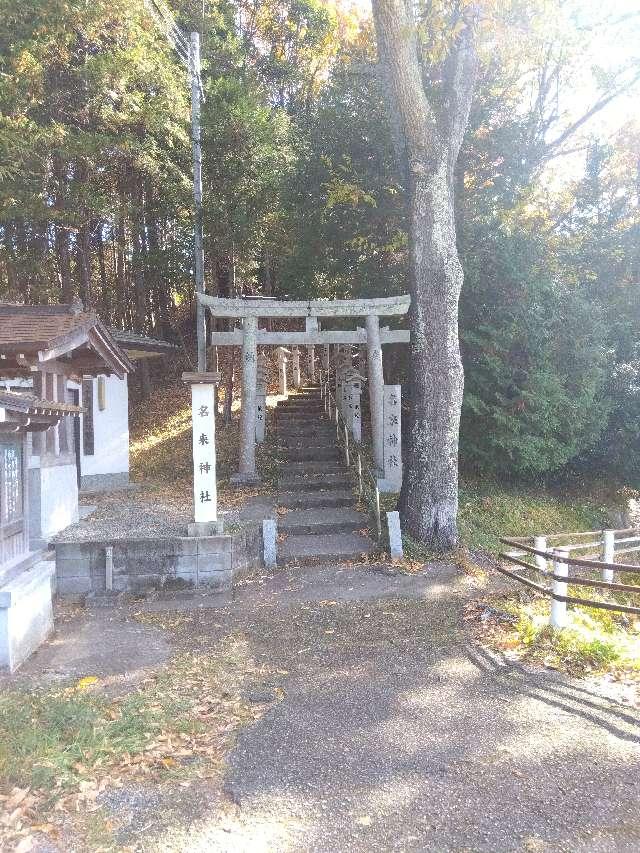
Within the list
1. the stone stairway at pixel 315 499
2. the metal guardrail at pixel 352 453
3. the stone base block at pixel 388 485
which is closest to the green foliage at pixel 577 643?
the stone stairway at pixel 315 499

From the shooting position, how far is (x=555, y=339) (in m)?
13.0

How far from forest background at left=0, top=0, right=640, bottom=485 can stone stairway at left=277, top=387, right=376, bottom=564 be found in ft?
9.48

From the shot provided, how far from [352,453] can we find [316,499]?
2379mm

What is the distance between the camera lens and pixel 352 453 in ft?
44.8

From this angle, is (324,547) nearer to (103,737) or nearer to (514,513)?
(514,513)

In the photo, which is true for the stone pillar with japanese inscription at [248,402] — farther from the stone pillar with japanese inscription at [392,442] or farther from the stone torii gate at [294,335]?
the stone pillar with japanese inscription at [392,442]

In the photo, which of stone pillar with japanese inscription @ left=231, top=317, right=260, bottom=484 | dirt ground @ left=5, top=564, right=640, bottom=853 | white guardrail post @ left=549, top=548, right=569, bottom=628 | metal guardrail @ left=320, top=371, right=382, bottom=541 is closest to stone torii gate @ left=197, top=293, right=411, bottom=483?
stone pillar with japanese inscription @ left=231, top=317, right=260, bottom=484

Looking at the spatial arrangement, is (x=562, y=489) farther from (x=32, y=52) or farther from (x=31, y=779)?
(x=32, y=52)

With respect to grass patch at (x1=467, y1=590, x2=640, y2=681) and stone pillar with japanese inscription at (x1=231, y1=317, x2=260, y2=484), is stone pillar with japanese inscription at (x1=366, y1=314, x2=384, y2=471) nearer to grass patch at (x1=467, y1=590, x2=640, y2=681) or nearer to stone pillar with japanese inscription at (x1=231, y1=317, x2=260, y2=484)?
stone pillar with japanese inscription at (x1=231, y1=317, x2=260, y2=484)

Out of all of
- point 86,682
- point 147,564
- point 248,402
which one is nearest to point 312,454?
point 248,402

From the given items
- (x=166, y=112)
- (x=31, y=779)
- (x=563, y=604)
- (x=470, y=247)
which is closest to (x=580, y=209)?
(x=470, y=247)

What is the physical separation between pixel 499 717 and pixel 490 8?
8.85 metres

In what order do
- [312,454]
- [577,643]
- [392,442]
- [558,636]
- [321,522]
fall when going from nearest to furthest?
[577,643]
[558,636]
[321,522]
[392,442]
[312,454]

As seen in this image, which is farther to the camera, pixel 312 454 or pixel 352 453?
pixel 312 454
